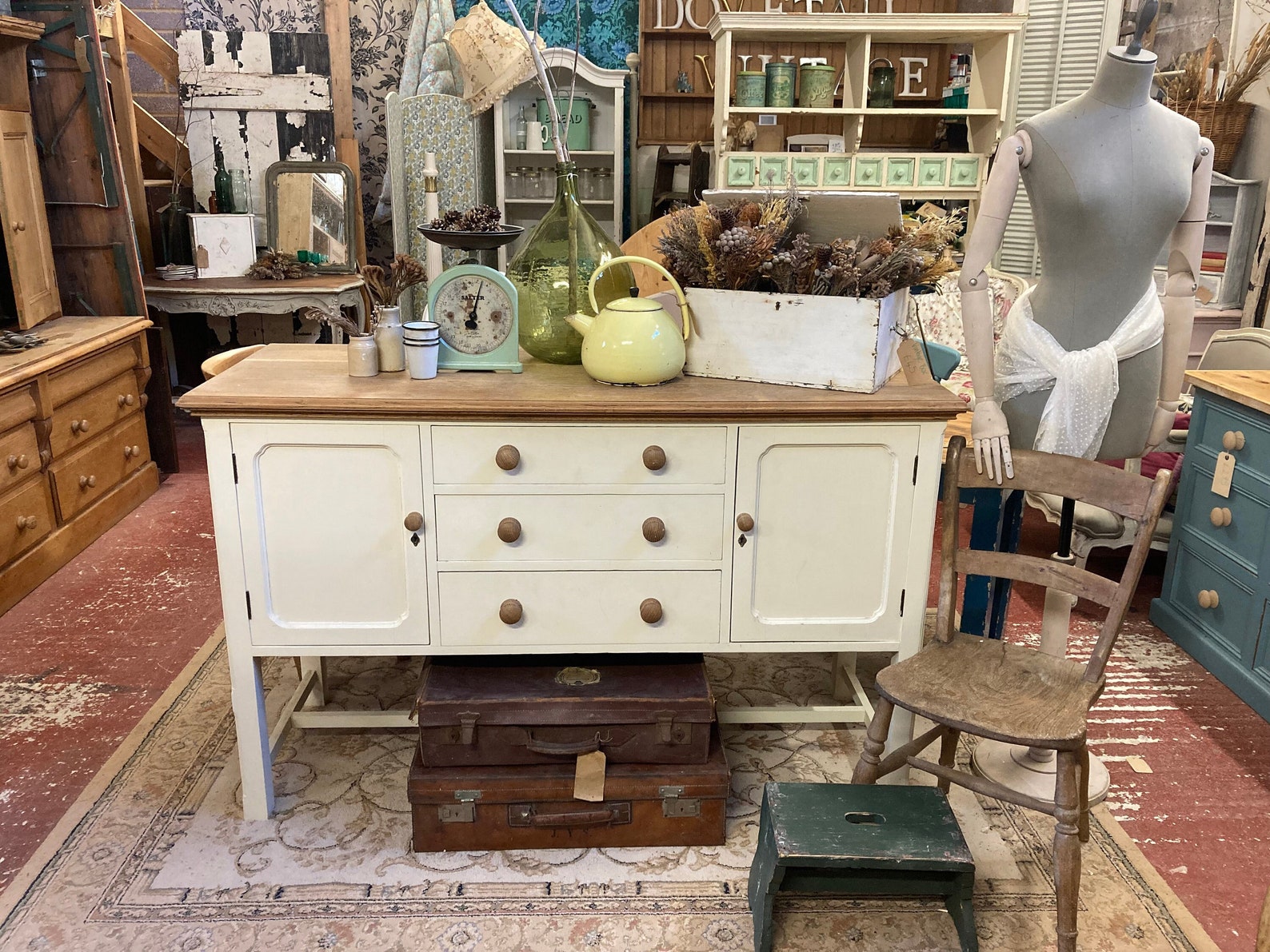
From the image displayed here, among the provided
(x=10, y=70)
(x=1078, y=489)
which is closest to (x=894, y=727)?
(x=1078, y=489)

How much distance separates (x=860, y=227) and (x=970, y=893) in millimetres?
1337

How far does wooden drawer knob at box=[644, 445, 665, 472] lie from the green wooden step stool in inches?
26.9

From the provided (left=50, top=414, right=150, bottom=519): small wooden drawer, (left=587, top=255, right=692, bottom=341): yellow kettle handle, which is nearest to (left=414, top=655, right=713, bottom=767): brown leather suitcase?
(left=587, top=255, right=692, bottom=341): yellow kettle handle

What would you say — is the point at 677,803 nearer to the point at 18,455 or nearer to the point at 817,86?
the point at 18,455

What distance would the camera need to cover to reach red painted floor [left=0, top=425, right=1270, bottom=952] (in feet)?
7.11

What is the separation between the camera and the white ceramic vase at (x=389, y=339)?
213cm

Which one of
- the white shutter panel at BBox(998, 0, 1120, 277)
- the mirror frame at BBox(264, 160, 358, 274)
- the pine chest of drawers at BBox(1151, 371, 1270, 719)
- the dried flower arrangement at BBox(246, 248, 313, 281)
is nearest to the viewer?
the pine chest of drawers at BBox(1151, 371, 1270, 719)

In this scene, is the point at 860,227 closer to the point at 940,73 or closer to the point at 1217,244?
the point at 1217,244

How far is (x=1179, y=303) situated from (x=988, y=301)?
0.43 m

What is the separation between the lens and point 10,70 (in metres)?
3.78

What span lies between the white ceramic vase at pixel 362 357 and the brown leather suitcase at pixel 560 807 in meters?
0.86

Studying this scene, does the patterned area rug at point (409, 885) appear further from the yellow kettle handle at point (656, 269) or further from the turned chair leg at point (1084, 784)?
the yellow kettle handle at point (656, 269)

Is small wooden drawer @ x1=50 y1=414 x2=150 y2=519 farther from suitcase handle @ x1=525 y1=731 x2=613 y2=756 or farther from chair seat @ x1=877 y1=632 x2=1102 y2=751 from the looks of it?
chair seat @ x1=877 y1=632 x2=1102 y2=751

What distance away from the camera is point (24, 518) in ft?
11.1
